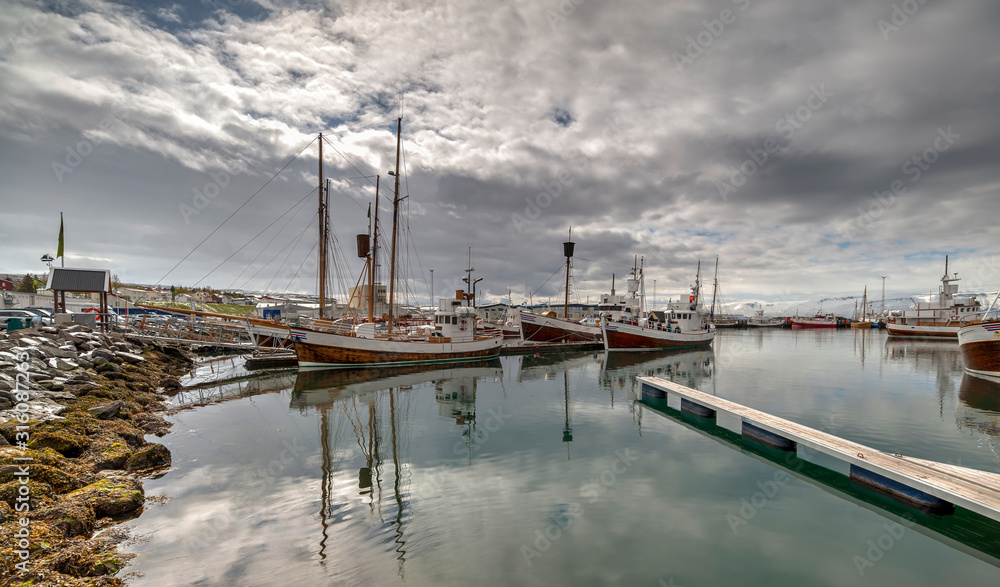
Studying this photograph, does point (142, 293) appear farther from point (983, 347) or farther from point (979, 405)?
point (983, 347)

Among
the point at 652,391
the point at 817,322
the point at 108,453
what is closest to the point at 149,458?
the point at 108,453

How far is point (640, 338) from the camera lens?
145 feet

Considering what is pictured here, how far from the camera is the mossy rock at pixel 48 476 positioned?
21.6 feet

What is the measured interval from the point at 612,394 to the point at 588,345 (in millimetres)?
26408

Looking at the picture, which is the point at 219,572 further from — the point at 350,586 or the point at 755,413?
the point at 755,413

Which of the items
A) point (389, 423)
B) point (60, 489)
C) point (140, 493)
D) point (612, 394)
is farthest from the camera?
point (612, 394)

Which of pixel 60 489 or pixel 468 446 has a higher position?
pixel 60 489

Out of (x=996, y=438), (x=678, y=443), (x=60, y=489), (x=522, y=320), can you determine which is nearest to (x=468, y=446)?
(x=678, y=443)

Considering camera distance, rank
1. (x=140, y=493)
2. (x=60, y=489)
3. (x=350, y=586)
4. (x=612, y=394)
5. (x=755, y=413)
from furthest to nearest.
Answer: (x=612, y=394) < (x=755, y=413) < (x=140, y=493) < (x=60, y=489) < (x=350, y=586)

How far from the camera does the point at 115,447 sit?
9.96 metres

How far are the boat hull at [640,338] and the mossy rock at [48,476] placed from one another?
40141mm

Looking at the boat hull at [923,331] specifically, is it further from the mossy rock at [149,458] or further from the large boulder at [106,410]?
the large boulder at [106,410]

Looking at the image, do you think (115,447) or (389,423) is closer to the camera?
(115,447)

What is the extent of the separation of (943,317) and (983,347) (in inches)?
2310
